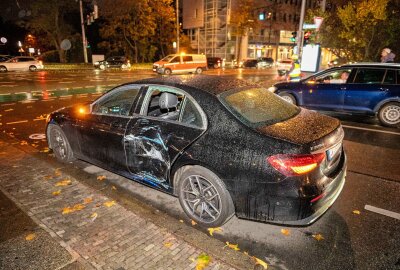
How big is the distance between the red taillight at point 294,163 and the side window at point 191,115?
103 centimetres

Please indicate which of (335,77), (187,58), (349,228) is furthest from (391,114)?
(187,58)

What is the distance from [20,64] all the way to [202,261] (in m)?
33.5

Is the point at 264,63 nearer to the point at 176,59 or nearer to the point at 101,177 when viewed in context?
the point at 176,59

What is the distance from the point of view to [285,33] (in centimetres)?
6206

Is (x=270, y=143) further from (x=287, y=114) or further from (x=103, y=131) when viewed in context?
(x=103, y=131)

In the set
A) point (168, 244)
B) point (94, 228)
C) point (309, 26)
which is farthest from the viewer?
point (309, 26)

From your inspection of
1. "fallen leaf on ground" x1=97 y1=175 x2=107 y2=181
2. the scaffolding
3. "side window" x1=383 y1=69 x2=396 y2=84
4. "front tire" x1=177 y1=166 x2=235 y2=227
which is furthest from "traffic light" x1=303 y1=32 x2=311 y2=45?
the scaffolding

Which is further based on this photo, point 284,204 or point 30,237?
point 30,237

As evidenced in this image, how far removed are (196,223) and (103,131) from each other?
6.46ft

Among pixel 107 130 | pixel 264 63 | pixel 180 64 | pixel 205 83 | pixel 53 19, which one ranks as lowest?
pixel 264 63

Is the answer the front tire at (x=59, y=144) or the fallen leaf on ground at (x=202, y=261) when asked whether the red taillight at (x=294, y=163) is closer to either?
the fallen leaf on ground at (x=202, y=261)

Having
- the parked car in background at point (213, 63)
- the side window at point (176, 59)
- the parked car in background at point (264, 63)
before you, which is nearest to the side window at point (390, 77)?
the side window at point (176, 59)

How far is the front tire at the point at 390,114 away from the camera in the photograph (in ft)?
26.5

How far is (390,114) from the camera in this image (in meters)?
8.16
